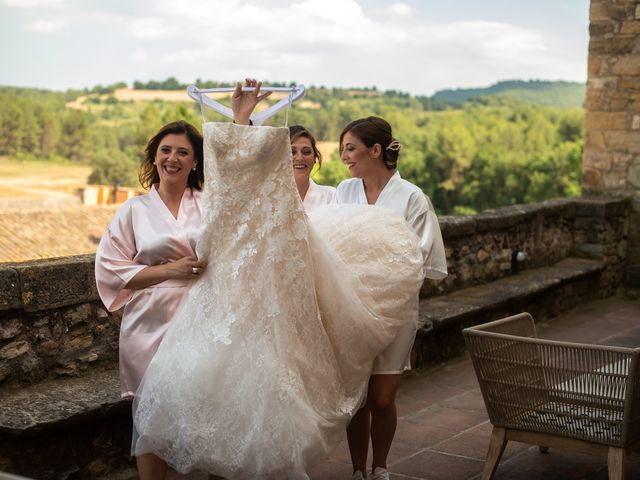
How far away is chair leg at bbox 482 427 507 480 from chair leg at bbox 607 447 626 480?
43cm

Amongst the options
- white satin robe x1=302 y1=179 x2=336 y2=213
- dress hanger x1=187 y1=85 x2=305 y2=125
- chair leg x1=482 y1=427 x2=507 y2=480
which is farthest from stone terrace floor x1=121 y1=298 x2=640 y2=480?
dress hanger x1=187 y1=85 x2=305 y2=125

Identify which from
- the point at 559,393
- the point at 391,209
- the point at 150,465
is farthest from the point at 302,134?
the point at 150,465

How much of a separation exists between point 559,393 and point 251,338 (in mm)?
1305

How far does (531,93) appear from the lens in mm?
108250

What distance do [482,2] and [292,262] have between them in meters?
120

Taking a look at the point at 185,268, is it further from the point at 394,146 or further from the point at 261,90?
the point at 394,146

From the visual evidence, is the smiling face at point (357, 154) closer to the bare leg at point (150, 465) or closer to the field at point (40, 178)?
the bare leg at point (150, 465)

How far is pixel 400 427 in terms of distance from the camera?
4461 millimetres

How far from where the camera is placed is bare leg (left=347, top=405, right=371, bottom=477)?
3.44 metres

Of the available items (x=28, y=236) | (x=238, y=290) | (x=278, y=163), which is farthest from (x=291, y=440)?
(x=28, y=236)

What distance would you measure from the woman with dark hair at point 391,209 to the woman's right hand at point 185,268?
0.88 metres

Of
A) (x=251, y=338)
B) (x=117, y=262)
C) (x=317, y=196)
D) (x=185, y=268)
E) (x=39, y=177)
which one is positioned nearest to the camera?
(x=251, y=338)

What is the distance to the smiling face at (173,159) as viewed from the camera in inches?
120

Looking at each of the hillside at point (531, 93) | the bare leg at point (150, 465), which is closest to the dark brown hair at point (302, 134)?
the bare leg at point (150, 465)
